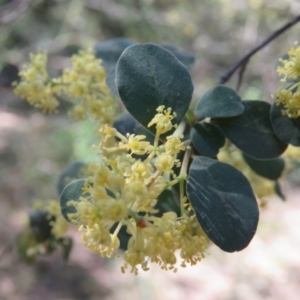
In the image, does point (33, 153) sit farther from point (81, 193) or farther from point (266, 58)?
point (81, 193)

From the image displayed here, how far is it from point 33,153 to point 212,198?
121 inches

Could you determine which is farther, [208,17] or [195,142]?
[208,17]

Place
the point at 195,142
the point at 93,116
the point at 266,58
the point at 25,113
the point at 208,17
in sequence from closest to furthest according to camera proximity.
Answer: the point at 195,142
the point at 93,116
the point at 266,58
the point at 208,17
the point at 25,113

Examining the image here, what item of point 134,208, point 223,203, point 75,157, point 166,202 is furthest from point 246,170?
point 75,157

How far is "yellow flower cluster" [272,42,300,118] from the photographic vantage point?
0.73 metres

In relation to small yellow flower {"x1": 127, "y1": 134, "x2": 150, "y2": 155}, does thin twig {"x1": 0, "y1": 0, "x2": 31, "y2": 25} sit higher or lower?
lower

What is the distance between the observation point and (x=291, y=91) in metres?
0.75

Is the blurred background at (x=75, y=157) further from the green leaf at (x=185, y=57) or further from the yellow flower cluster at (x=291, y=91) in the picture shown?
the yellow flower cluster at (x=291, y=91)

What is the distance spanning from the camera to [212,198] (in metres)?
0.67

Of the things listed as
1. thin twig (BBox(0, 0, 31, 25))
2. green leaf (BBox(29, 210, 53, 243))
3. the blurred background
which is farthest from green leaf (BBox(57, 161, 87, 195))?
the blurred background

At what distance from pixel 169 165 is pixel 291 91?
27cm

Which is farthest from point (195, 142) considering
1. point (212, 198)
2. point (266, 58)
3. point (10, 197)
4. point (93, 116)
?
point (10, 197)

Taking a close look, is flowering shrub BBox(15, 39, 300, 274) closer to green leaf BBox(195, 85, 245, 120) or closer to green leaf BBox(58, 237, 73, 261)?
green leaf BBox(195, 85, 245, 120)

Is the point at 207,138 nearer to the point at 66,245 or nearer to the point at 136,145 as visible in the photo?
the point at 136,145
